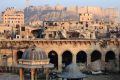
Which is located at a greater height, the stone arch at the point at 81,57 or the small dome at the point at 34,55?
the small dome at the point at 34,55

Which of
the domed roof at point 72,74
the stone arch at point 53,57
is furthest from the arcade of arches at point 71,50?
the domed roof at point 72,74

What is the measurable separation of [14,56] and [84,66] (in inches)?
376

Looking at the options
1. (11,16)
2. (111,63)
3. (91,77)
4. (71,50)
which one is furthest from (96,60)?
(11,16)

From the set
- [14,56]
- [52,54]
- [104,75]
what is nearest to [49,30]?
[52,54]

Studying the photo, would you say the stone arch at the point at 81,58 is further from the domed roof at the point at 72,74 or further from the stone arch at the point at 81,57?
the domed roof at the point at 72,74

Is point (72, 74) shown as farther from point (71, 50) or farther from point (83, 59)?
point (83, 59)

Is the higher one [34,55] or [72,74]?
[34,55]

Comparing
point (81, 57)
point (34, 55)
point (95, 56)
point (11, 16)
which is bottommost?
point (81, 57)

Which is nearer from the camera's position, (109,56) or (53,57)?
(53,57)

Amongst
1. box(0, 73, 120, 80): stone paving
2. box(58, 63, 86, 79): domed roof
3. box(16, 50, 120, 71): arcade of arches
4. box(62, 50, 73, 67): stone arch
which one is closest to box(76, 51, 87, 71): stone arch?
box(16, 50, 120, 71): arcade of arches

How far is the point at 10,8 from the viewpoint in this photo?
122 meters

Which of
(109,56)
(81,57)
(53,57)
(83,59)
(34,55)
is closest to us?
(34,55)

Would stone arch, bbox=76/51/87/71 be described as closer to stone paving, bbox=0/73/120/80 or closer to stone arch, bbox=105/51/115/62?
stone arch, bbox=105/51/115/62

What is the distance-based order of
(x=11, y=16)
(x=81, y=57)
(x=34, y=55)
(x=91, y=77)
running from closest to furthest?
1. (x=34, y=55)
2. (x=91, y=77)
3. (x=81, y=57)
4. (x=11, y=16)
